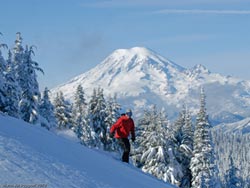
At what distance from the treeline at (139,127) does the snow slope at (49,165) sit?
20.0m

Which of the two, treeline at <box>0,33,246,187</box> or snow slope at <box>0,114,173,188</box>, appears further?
treeline at <box>0,33,246,187</box>

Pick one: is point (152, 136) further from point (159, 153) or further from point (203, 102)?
point (203, 102)

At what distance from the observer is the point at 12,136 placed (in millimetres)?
12023

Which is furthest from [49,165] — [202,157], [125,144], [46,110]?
[202,157]

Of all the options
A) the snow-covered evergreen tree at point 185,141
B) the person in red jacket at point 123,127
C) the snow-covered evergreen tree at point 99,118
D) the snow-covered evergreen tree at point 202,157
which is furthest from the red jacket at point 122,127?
the snow-covered evergreen tree at point 99,118

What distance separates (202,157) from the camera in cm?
4662

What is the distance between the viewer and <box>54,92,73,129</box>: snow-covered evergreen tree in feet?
174

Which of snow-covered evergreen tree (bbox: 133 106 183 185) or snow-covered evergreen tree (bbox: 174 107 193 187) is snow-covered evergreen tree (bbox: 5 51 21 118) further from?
snow-covered evergreen tree (bbox: 174 107 193 187)

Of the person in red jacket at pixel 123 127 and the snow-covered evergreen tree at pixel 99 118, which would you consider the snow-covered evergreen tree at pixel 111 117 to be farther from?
the person in red jacket at pixel 123 127

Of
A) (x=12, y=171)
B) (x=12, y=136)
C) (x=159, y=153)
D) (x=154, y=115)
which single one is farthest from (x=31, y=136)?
(x=154, y=115)

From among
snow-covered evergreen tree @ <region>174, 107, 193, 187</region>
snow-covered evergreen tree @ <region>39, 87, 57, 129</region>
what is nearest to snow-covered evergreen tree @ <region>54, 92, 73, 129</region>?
snow-covered evergreen tree @ <region>39, 87, 57, 129</region>

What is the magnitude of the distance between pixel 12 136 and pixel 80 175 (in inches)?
90.0

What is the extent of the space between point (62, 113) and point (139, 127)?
333 inches

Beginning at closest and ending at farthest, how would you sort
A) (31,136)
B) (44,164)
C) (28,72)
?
(44,164), (31,136), (28,72)
